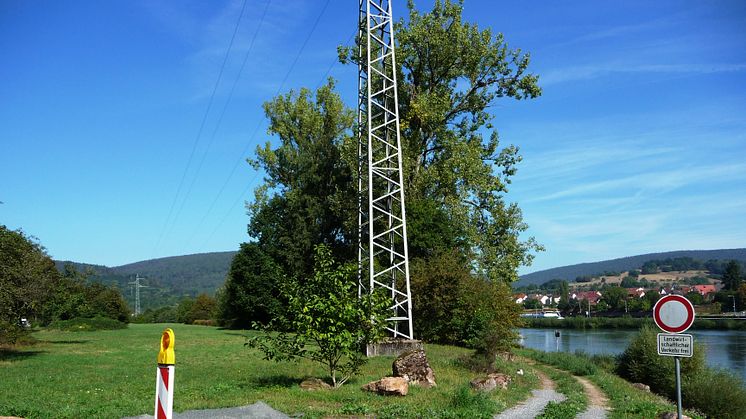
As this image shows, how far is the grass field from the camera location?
1089 centimetres

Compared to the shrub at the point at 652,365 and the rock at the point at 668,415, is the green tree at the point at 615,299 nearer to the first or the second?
the shrub at the point at 652,365

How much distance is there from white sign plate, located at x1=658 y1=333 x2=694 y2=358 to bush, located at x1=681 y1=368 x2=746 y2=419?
9.78 m

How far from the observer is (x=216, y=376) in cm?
1650

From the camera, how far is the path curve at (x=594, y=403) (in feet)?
39.3

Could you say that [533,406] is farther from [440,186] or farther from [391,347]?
[440,186]

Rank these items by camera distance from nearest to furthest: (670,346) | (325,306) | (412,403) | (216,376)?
(670,346) < (412,403) < (325,306) < (216,376)

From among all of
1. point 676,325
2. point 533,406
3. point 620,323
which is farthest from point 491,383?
point 620,323

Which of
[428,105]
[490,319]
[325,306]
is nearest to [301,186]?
[428,105]

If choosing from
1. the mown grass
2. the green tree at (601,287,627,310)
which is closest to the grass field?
the mown grass

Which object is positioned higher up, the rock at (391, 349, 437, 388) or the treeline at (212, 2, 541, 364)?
the treeline at (212, 2, 541, 364)

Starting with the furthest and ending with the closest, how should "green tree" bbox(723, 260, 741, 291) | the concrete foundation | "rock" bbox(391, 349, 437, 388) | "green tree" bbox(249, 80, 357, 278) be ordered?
1. "green tree" bbox(723, 260, 741, 291)
2. "green tree" bbox(249, 80, 357, 278)
3. the concrete foundation
4. "rock" bbox(391, 349, 437, 388)

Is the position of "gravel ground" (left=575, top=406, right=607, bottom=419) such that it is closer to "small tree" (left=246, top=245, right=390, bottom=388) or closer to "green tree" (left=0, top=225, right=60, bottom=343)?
"small tree" (left=246, top=245, right=390, bottom=388)

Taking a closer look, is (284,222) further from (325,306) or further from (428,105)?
(325,306)

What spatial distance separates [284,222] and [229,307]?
13.5 m
